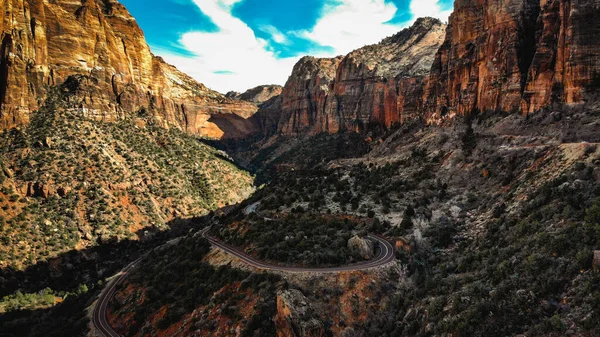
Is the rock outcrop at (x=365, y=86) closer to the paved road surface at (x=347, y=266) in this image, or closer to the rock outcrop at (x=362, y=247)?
the paved road surface at (x=347, y=266)

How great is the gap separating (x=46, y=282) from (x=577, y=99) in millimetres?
72589

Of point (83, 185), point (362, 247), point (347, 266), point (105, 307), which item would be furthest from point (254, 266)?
point (83, 185)

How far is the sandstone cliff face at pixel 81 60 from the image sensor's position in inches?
2655

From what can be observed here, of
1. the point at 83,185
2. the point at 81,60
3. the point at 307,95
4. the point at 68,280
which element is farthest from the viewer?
the point at 307,95

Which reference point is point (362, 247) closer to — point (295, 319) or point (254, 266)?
point (254, 266)

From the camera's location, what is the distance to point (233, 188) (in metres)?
105

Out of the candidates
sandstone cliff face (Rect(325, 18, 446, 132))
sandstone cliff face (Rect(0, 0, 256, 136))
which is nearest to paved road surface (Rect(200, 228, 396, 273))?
sandstone cliff face (Rect(325, 18, 446, 132))

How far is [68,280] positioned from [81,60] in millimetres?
55153

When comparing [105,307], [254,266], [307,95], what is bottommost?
[105,307]

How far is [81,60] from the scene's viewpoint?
81875 mm

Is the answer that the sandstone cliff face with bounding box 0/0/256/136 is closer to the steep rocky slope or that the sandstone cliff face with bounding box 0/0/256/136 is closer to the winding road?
the steep rocky slope

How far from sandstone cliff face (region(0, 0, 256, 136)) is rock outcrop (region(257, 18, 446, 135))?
65.7 metres

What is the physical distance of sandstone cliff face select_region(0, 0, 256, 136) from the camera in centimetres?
6744

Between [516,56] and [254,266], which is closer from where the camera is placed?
[254,266]
